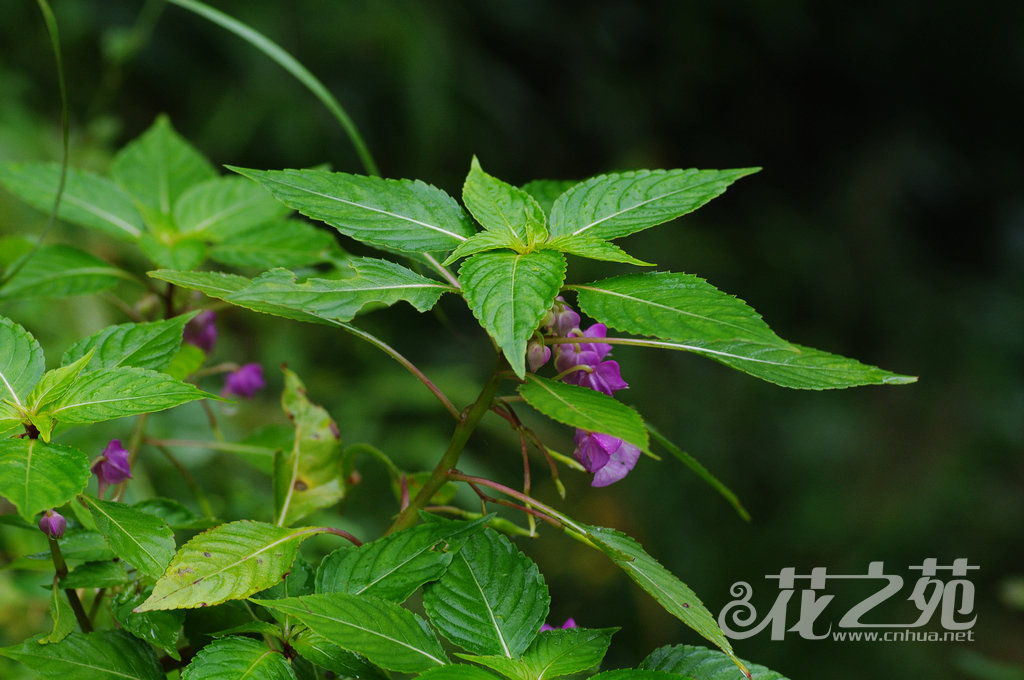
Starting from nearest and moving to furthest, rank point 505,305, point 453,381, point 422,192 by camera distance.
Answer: point 505,305 < point 422,192 < point 453,381

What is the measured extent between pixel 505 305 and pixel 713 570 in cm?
237

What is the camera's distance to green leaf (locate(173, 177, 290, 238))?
838 millimetres

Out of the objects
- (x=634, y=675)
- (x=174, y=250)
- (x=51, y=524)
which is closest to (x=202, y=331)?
(x=174, y=250)

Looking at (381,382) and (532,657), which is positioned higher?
(381,382)

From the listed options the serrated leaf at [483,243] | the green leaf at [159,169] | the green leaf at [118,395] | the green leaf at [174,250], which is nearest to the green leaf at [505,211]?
the serrated leaf at [483,243]

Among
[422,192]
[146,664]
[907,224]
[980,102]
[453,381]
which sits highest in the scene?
[980,102]

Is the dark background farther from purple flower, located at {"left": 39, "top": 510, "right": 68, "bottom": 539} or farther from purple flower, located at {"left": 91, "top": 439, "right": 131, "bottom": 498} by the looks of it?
purple flower, located at {"left": 39, "top": 510, "right": 68, "bottom": 539}

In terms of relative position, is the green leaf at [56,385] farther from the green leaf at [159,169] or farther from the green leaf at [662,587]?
the green leaf at [159,169]

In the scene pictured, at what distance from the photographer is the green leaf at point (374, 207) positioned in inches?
21.4

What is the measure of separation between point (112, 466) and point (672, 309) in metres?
0.44

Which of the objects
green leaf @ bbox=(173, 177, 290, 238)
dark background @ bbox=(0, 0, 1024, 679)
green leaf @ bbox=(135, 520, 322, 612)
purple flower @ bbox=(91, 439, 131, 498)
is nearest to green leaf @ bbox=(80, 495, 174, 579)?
green leaf @ bbox=(135, 520, 322, 612)

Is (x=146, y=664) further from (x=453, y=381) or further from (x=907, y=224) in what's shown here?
(x=907, y=224)

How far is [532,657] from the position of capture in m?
0.49

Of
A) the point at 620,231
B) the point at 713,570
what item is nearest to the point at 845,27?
the point at 713,570
